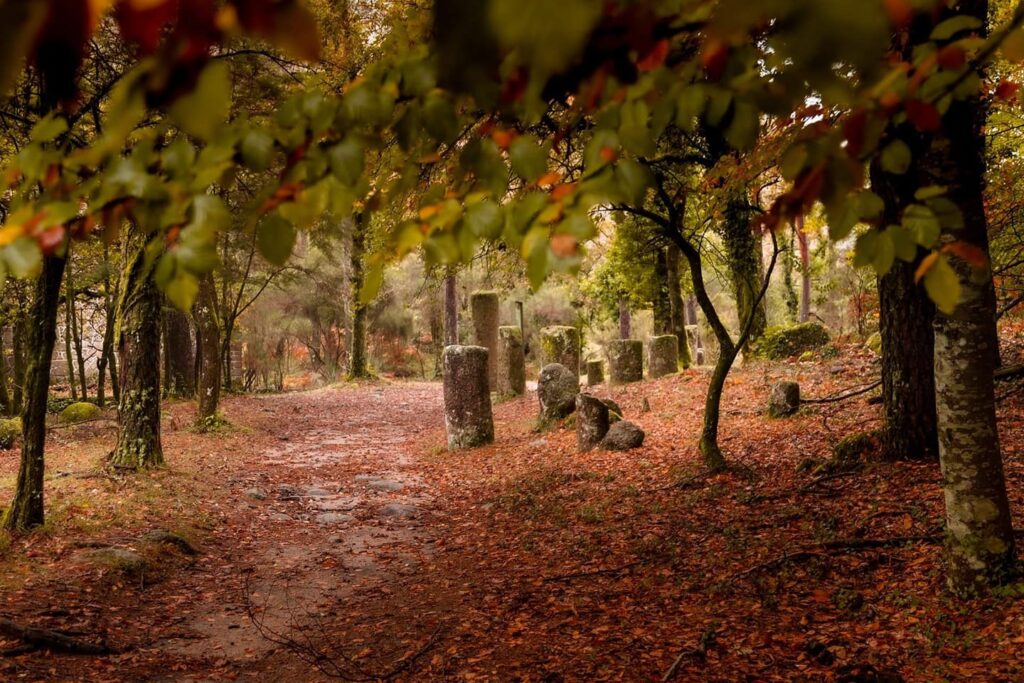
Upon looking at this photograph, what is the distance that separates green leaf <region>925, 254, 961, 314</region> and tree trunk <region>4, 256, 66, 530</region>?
6396 mm

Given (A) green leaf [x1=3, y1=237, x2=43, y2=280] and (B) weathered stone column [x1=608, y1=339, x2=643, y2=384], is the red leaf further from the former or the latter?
(B) weathered stone column [x1=608, y1=339, x2=643, y2=384]

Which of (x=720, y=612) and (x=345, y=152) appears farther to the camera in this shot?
(x=720, y=612)

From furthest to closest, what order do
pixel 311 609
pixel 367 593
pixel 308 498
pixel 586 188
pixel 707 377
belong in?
pixel 707 377 → pixel 308 498 → pixel 367 593 → pixel 311 609 → pixel 586 188

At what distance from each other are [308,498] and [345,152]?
783cm

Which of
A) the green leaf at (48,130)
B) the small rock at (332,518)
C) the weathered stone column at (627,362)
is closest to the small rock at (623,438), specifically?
the small rock at (332,518)

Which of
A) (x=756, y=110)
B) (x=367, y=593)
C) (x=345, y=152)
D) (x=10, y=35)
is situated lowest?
(x=367, y=593)

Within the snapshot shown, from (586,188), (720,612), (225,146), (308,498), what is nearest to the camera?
(225,146)

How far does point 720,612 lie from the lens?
4.27 m

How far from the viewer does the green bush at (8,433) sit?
10758 mm

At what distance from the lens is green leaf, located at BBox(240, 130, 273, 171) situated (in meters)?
1.43

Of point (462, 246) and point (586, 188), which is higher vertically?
point (586, 188)

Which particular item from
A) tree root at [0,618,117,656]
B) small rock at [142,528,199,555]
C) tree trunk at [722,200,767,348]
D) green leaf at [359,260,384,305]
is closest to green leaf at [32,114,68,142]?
green leaf at [359,260,384,305]

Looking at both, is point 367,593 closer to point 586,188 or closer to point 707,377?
point 586,188

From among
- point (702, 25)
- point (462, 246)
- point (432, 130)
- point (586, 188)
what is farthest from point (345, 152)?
Result: point (702, 25)
